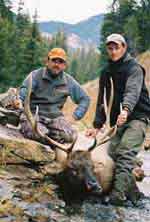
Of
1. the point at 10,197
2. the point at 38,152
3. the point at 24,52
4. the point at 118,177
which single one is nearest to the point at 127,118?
the point at 118,177

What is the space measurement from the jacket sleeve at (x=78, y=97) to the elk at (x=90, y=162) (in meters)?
1.31

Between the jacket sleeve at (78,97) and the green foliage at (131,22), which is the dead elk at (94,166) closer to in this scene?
the jacket sleeve at (78,97)

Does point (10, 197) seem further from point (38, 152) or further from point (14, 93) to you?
point (14, 93)

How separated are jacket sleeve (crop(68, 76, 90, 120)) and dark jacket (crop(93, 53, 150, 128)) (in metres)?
1.19

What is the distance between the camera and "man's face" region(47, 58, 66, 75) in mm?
8734

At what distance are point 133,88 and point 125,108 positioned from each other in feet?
1.05

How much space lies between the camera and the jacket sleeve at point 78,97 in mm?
9234

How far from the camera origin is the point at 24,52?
202 feet

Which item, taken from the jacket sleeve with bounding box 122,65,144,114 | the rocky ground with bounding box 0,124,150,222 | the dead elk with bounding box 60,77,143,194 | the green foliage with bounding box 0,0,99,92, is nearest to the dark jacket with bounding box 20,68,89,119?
the rocky ground with bounding box 0,124,150,222

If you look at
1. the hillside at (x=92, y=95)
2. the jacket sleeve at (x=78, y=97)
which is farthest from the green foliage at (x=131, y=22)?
the jacket sleeve at (x=78, y=97)

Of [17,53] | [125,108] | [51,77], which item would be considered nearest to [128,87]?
[125,108]

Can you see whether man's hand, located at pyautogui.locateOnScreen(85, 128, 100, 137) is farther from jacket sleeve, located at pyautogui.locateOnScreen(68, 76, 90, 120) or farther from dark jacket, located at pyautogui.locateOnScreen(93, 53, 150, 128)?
jacket sleeve, located at pyautogui.locateOnScreen(68, 76, 90, 120)

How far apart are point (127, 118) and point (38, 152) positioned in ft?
5.10

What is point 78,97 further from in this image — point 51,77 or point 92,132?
point 92,132
